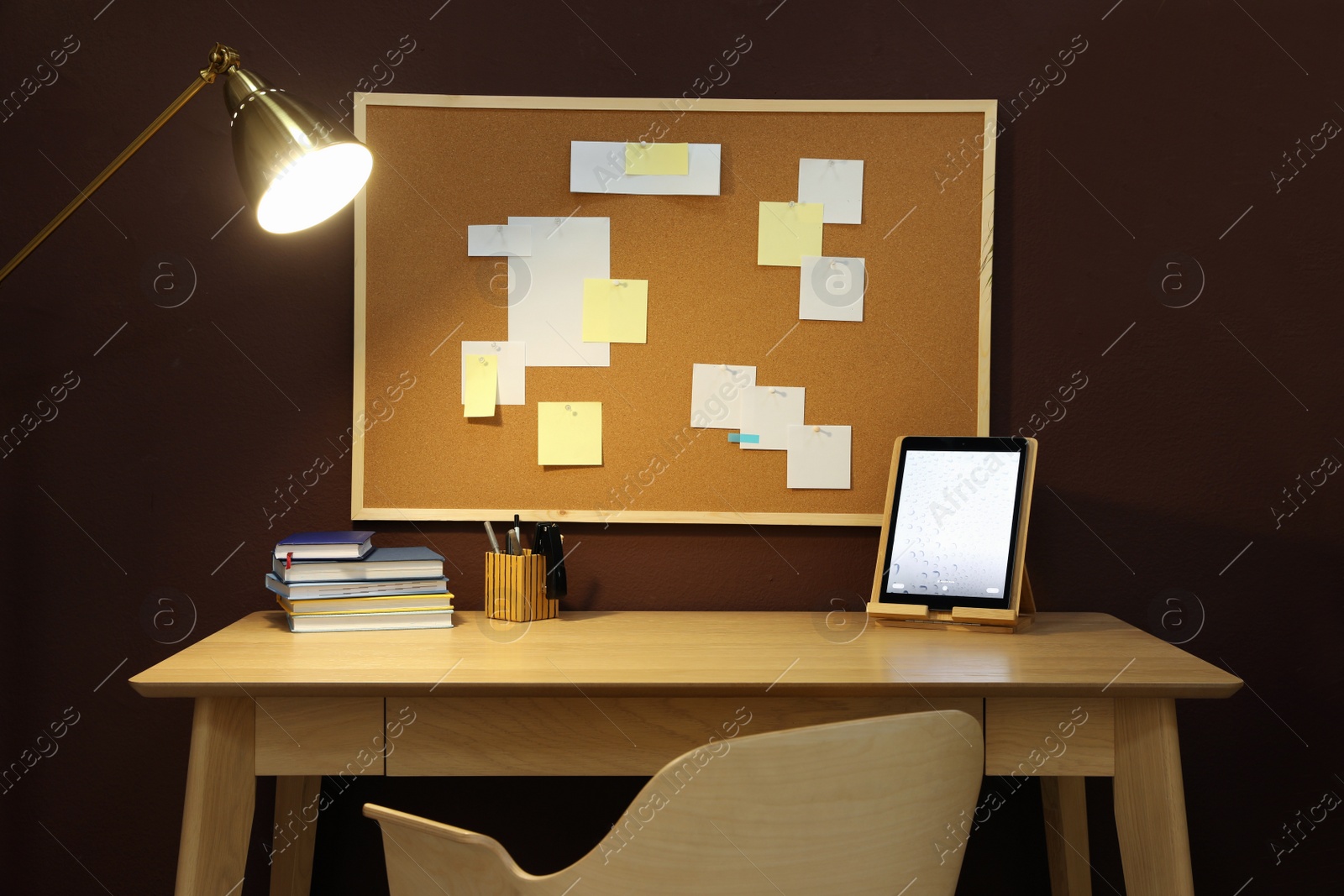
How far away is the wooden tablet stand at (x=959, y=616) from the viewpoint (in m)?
1.56

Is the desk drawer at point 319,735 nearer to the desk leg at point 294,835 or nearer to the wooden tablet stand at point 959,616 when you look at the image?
the desk leg at point 294,835

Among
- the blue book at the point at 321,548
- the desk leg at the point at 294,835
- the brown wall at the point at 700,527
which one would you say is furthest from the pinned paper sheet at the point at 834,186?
the desk leg at the point at 294,835

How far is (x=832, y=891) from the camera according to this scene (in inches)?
35.6

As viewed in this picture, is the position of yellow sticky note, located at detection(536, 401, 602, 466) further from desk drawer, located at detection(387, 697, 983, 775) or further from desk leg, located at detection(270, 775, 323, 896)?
desk leg, located at detection(270, 775, 323, 896)

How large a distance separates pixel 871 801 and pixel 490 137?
1.43 metres

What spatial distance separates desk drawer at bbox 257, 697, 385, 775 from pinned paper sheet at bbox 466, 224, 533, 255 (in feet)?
3.00

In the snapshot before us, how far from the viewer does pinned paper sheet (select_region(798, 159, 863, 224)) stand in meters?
1.78

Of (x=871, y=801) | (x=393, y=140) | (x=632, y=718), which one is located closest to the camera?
(x=871, y=801)

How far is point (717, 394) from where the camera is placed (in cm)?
178

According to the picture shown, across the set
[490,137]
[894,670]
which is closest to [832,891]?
[894,670]

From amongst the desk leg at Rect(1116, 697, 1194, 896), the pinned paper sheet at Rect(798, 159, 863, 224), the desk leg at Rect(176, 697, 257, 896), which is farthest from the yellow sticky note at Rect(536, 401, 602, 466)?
the desk leg at Rect(1116, 697, 1194, 896)

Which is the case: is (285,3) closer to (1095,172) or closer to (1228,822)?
(1095,172)

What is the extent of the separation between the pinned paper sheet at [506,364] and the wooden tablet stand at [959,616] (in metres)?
0.80

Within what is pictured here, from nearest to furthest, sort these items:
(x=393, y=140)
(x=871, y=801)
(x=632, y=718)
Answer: (x=871, y=801)
(x=632, y=718)
(x=393, y=140)
